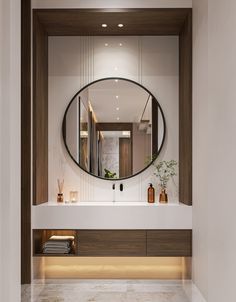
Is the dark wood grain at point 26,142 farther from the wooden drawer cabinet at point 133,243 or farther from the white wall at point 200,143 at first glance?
the white wall at point 200,143

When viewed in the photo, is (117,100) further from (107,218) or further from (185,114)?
(107,218)

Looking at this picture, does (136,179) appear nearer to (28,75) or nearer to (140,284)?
(140,284)

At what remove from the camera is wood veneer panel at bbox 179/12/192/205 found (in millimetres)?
3641

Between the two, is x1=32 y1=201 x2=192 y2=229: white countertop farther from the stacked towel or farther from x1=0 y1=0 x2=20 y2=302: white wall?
x1=0 y1=0 x2=20 y2=302: white wall

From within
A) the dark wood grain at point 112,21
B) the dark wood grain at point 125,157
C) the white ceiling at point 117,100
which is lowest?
the dark wood grain at point 125,157

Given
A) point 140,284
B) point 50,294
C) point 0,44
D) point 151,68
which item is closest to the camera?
point 0,44

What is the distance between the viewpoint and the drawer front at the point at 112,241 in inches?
146

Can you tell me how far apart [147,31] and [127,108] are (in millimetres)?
802

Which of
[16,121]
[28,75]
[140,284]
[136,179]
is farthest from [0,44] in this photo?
[140,284]

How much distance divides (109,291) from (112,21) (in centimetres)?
249

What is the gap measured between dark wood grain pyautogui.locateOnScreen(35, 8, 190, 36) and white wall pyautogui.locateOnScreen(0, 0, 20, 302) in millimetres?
1372

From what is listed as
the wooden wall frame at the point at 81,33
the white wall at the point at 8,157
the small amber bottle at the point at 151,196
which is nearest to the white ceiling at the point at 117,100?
the wooden wall frame at the point at 81,33

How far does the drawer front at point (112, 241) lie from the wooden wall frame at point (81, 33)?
0.54m

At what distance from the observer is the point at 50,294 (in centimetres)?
349
